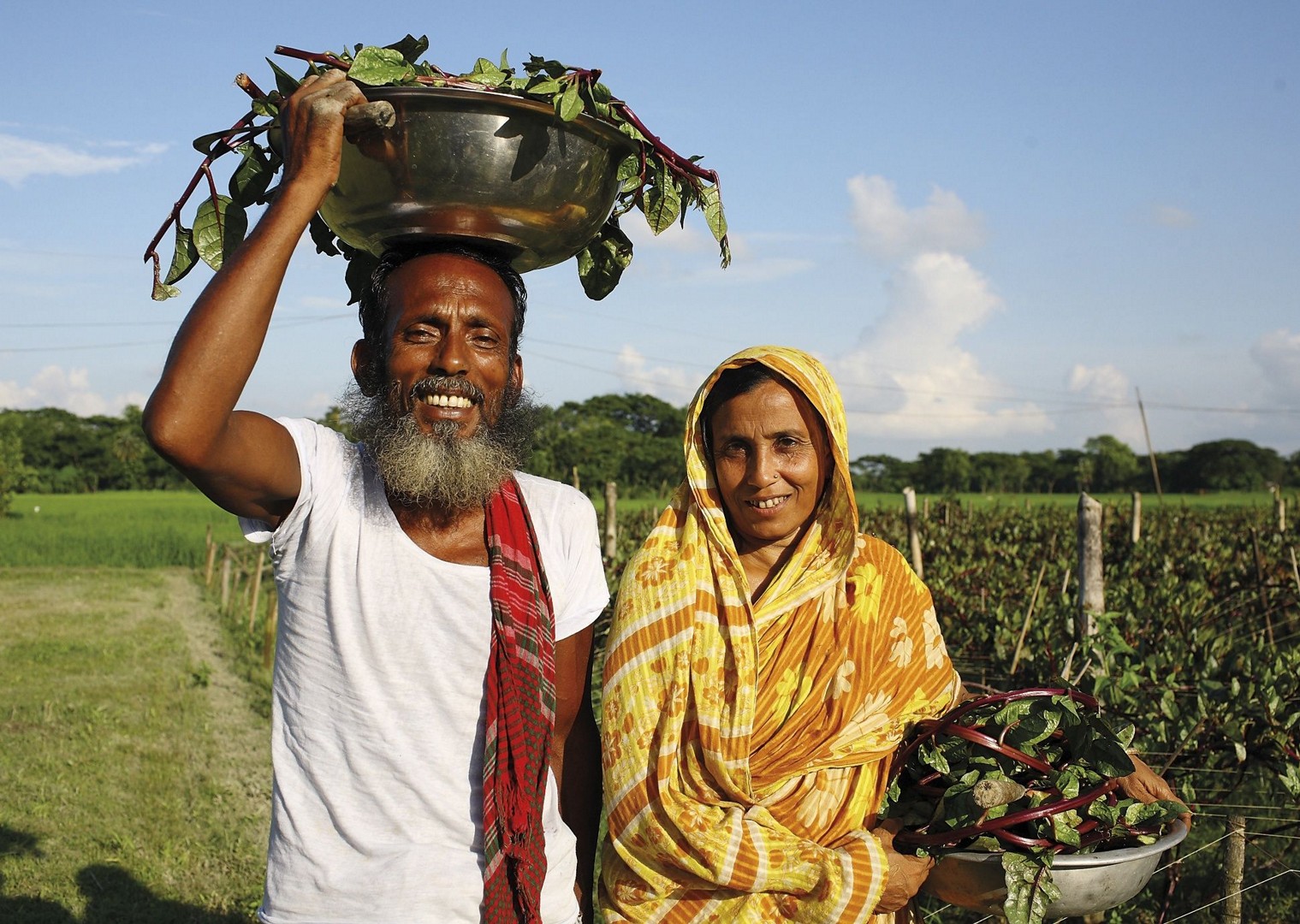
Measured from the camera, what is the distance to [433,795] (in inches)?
79.4

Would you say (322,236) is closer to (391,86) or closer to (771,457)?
(391,86)

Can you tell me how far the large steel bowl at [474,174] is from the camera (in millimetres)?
1948

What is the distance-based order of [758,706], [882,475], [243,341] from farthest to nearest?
1. [882,475]
2. [758,706]
3. [243,341]

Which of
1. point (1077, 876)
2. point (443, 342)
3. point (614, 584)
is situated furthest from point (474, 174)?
point (614, 584)

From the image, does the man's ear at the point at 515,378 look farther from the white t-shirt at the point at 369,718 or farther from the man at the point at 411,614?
the white t-shirt at the point at 369,718

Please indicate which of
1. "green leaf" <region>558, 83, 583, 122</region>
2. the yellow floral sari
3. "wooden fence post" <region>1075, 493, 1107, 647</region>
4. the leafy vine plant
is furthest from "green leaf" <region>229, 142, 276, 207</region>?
"wooden fence post" <region>1075, 493, 1107, 647</region>

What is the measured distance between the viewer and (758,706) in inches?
100

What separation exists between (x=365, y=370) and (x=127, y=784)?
6.79 m

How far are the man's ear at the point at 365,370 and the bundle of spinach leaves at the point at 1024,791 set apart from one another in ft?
4.59

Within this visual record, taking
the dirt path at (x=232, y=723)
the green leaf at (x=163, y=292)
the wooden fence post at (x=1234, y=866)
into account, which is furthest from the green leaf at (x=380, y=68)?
the dirt path at (x=232, y=723)

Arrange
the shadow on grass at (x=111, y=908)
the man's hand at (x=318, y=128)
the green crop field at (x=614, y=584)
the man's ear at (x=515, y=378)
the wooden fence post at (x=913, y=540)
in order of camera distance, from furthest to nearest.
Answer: the wooden fence post at (x=913, y=540) → the shadow on grass at (x=111, y=908) → the green crop field at (x=614, y=584) → the man's ear at (x=515, y=378) → the man's hand at (x=318, y=128)

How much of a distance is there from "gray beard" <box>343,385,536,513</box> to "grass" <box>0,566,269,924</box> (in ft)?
14.0

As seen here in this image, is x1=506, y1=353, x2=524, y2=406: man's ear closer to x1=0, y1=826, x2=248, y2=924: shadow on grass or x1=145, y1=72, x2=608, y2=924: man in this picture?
x1=145, y1=72, x2=608, y2=924: man

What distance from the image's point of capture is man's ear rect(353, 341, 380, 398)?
2309 millimetres
